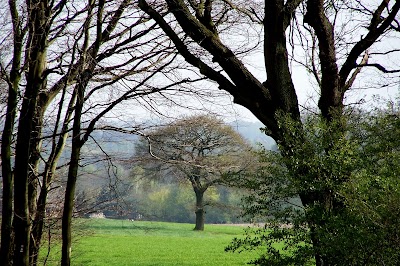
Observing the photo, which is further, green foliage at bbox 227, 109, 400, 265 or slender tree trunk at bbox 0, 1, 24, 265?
slender tree trunk at bbox 0, 1, 24, 265

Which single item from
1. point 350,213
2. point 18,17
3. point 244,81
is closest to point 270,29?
point 244,81

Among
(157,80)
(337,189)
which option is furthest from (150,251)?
(337,189)

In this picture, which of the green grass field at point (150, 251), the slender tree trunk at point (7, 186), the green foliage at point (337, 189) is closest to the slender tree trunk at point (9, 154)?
the slender tree trunk at point (7, 186)

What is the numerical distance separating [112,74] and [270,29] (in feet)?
9.65

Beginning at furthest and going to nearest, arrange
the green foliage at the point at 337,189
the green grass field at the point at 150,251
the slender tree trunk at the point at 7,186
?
the green grass field at the point at 150,251 < the slender tree trunk at the point at 7,186 < the green foliage at the point at 337,189

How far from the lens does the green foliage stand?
4.77 meters

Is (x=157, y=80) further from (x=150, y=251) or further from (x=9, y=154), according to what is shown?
(x=150, y=251)

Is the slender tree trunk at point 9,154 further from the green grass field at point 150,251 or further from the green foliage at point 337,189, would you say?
the green grass field at point 150,251

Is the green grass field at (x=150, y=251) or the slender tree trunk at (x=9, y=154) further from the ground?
the slender tree trunk at (x=9, y=154)

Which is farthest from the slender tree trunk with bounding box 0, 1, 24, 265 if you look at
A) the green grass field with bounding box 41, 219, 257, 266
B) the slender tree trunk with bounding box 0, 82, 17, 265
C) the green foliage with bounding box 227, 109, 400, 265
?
the green grass field with bounding box 41, 219, 257, 266

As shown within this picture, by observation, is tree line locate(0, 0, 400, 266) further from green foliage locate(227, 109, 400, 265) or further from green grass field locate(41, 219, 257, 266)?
green grass field locate(41, 219, 257, 266)

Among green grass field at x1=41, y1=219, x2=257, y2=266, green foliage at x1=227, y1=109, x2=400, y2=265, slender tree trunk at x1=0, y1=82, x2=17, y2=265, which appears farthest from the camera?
green grass field at x1=41, y1=219, x2=257, y2=266

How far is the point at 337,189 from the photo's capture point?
5.42 metres

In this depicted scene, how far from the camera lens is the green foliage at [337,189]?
4.77m
